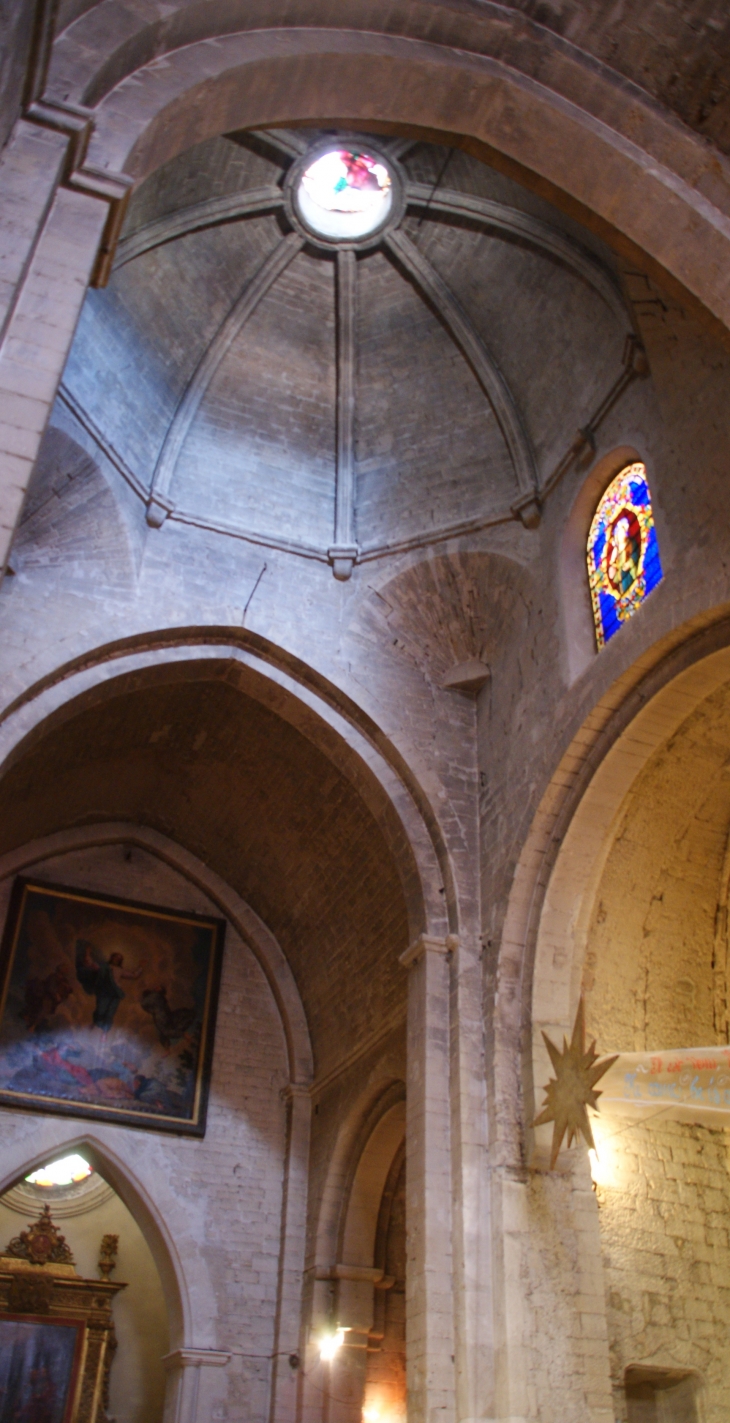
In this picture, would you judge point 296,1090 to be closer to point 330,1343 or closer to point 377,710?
point 330,1343

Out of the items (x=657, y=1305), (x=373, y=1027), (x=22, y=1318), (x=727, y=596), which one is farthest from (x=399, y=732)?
(x=22, y=1318)

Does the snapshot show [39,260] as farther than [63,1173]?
No

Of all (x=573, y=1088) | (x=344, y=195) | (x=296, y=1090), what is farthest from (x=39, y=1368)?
(x=344, y=195)

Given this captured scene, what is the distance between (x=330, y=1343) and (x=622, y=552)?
7.30 m

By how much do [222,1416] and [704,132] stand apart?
10541 mm

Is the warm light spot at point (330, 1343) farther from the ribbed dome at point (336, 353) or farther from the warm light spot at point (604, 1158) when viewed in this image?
the ribbed dome at point (336, 353)

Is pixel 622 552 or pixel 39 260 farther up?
pixel 622 552

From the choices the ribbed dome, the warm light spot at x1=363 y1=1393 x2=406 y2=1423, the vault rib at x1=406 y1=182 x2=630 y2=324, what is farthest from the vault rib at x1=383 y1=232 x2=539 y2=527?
the warm light spot at x1=363 y1=1393 x2=406 y2=1423

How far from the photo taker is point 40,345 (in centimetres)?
503

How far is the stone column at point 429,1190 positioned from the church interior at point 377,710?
4cm

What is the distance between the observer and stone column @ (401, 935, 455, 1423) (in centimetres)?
775

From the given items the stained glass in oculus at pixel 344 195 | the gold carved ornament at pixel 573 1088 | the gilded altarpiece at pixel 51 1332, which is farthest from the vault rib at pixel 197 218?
the gilded altarpiece at pixel 51 1332

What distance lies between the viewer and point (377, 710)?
10320 mm

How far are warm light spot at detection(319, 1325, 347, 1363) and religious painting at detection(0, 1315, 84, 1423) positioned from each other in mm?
4558
